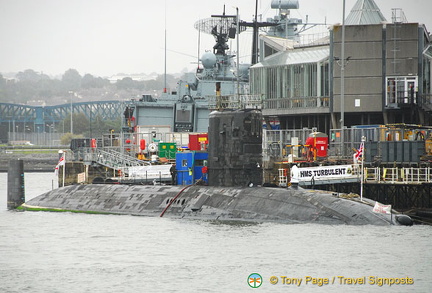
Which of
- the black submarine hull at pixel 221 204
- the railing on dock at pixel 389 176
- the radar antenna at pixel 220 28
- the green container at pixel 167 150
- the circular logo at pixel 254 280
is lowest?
the circular logo at pixel 254 280

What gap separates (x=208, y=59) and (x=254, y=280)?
60393 mm

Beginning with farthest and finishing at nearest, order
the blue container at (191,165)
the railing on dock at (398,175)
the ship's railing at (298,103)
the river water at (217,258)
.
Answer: the ship's railing at (298,103)
the blue container at (191,165)
the railing on dock at (398,175)
the river water at (217,258)

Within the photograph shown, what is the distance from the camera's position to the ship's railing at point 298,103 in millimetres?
55375

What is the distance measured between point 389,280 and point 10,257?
13.9m

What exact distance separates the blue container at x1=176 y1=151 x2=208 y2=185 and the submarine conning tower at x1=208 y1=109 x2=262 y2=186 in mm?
3637

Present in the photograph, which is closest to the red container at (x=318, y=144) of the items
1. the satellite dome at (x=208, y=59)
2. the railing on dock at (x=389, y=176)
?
the railing on dock at (x=389, y=176)

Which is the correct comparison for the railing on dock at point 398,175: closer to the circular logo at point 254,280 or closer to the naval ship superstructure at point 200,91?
the circular logo at point 254,280

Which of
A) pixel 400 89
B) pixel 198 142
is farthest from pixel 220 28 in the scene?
pixel 198 142

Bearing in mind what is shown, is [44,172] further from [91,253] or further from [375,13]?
[91,253]

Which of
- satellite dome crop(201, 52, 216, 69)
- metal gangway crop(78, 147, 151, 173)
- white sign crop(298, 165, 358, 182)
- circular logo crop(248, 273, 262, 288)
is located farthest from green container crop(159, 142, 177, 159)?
circular logo crop(248, 273, 262, 288)

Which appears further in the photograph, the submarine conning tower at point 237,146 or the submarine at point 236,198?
the submarine conning tower at point 237,146

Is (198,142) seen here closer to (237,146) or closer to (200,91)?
(237,146)

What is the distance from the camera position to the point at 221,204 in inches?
1389

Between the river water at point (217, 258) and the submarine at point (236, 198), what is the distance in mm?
648
